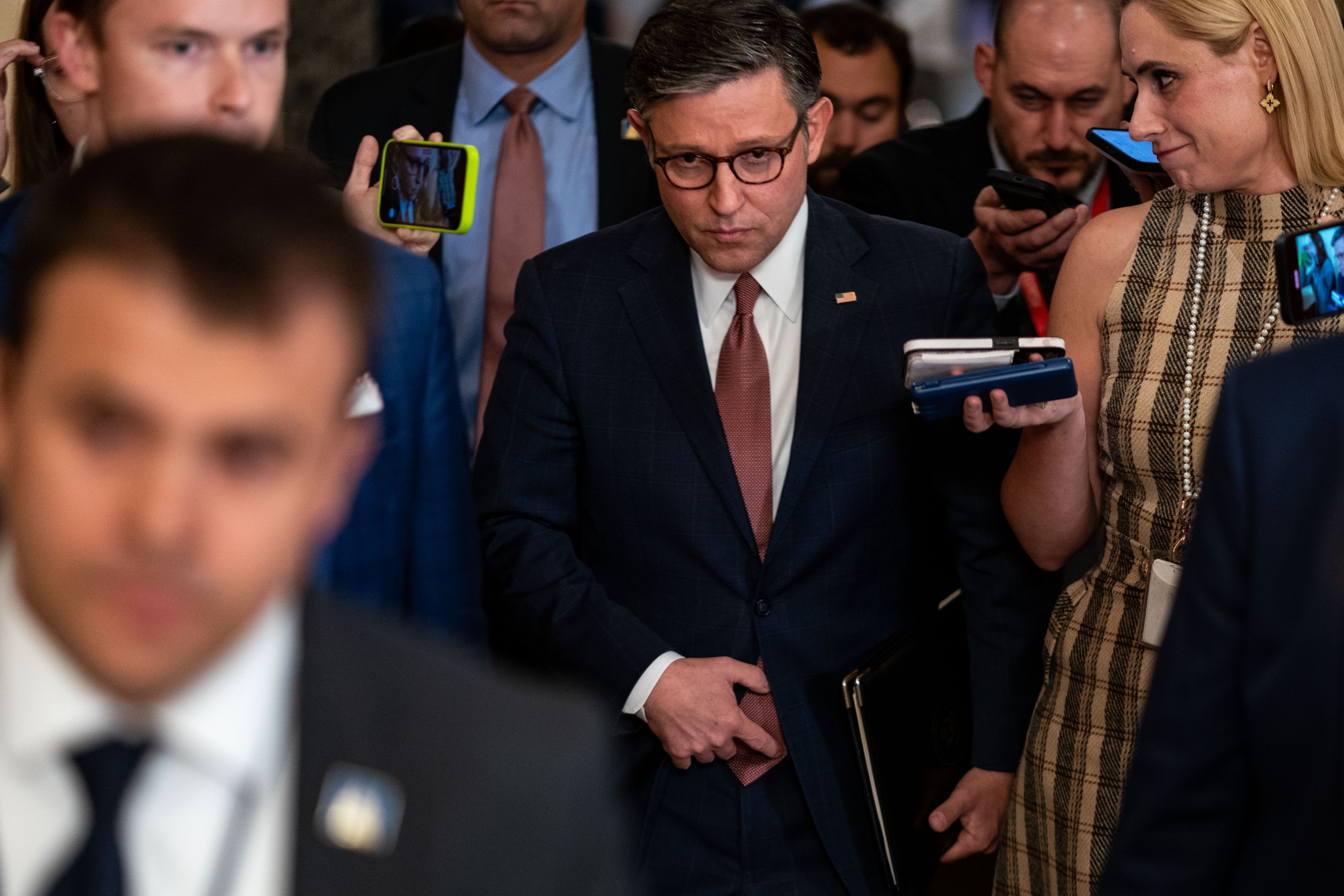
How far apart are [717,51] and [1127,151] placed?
0.73 m

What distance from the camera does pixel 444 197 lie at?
98.0 inches

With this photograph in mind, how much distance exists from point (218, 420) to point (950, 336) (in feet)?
5.42

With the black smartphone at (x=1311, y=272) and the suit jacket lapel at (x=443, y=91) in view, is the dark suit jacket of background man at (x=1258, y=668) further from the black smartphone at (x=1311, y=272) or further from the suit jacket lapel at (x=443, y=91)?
the suit jacket lapel at (x=443, y=91)

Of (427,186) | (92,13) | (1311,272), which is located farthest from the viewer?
(427,186)

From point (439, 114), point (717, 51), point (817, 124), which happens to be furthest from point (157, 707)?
point (439, 114)

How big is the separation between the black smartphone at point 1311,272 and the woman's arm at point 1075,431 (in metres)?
0.47

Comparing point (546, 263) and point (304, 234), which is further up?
point (304, 234)

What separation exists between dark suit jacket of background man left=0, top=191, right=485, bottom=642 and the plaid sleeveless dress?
0.94 meters

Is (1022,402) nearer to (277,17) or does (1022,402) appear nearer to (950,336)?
(950,336)

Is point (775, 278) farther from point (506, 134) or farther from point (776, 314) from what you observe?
point (506, 134)

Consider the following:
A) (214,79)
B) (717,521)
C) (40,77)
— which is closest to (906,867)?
(717,521)

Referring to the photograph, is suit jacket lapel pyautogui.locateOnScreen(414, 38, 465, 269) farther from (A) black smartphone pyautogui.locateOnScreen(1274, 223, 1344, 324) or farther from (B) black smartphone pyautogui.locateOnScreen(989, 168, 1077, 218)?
(A) black smartphone pyautogui.locateOnScreen(1274, 223, 1344, 324)

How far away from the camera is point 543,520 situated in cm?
229

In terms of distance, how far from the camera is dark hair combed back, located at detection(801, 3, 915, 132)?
3.98 metres
